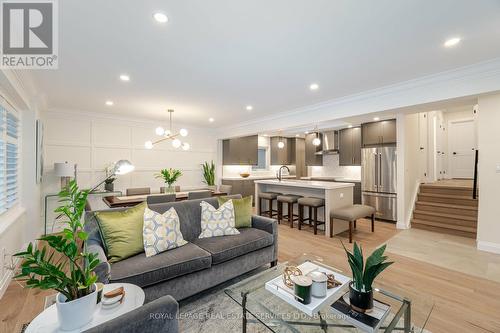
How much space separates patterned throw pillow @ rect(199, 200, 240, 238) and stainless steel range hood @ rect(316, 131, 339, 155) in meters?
5.09

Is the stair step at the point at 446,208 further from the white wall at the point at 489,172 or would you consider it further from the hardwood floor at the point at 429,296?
the hardwood floor at the point at 429,296

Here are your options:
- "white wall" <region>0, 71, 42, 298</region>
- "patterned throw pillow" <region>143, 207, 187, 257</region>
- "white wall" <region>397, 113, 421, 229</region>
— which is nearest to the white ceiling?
"white wall" <region>0, 71, 42, 298</region>

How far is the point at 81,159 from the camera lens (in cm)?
515

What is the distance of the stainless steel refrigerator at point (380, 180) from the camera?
5016 mm

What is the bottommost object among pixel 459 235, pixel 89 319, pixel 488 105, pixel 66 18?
pixel 459 235

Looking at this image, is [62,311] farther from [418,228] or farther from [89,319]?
[418,228]

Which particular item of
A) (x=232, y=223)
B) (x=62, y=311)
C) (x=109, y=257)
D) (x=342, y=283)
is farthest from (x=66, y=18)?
(x=342, y=283)

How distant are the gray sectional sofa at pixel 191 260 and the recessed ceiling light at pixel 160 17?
1.87 metres

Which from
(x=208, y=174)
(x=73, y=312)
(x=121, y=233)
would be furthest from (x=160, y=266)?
(x=208, y=174)

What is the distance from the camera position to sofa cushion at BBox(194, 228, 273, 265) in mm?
2297

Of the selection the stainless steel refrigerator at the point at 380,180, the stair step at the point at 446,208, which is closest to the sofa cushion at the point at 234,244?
the stainless steel refrigerator at the point at 380,180

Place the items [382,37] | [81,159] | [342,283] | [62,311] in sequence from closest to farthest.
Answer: [62,311] → [342,283] → [382,37] → [81,159]

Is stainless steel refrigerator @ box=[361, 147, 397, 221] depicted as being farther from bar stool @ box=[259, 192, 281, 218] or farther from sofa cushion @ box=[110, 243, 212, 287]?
sofa cushion @ box=[110, 243, 212, 287]

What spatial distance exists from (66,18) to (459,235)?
257 inches
